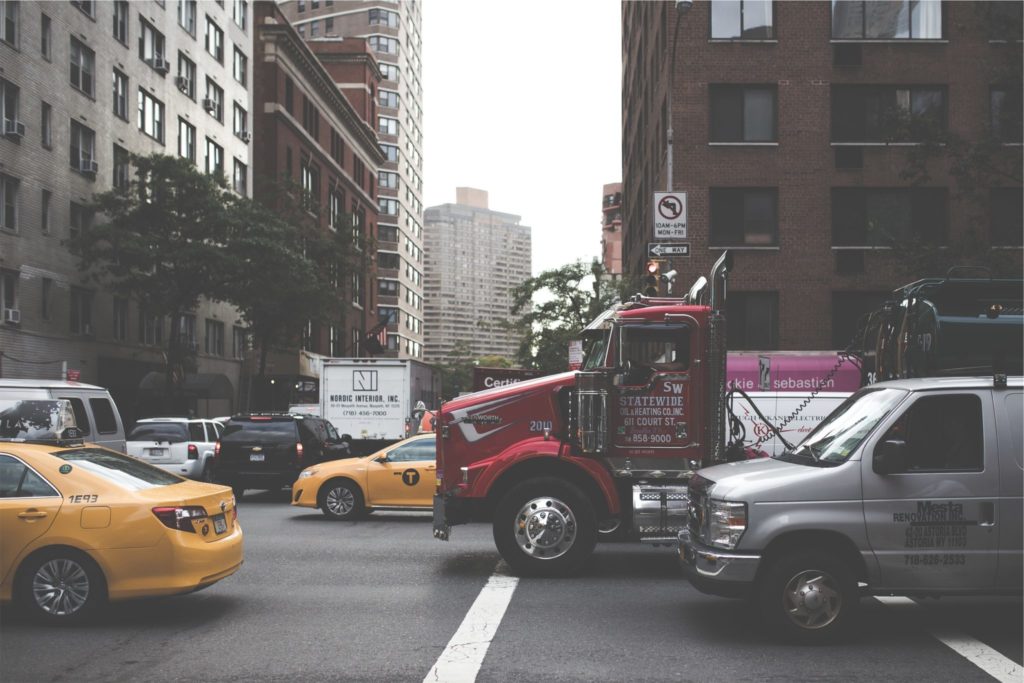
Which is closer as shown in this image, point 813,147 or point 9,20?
point 9,20

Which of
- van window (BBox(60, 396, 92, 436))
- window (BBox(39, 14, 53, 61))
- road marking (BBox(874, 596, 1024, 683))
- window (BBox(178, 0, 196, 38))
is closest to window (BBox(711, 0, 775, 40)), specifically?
window (BBox(39, 14, 53, 61))

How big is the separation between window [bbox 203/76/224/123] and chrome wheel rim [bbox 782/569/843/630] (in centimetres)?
4881

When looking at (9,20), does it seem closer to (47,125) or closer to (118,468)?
(47,125)

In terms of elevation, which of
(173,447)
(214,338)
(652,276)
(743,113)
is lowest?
(173,447)

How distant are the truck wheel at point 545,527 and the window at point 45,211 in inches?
1190

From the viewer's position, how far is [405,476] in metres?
16.5

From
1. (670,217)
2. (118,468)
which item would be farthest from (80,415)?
(670,217)

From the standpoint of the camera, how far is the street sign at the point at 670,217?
21484 millimetres

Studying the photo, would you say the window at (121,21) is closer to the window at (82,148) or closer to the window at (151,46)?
the window at (151,46)

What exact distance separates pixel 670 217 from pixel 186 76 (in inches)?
1385

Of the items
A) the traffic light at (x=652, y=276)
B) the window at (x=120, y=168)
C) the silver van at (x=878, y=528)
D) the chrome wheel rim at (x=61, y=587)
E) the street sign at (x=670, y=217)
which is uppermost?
the window at (x=120, y=168)

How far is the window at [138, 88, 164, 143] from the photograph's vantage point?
44562 millimetres

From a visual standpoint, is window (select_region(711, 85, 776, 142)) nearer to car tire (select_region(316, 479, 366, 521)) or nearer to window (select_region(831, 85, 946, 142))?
window (select_region(831, 85, 946, 142))

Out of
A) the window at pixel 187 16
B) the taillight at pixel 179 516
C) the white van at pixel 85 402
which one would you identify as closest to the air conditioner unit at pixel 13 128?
the window at pixel 187 16
